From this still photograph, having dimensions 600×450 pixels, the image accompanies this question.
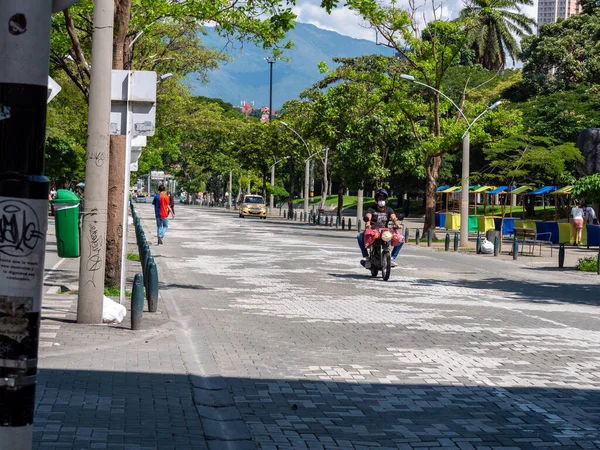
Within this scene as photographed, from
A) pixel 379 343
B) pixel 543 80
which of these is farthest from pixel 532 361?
pixel 543 80

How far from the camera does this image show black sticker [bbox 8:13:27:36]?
3.78 m

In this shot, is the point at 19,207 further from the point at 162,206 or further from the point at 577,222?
the point at 577,222

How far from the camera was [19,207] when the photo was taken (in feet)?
12.4

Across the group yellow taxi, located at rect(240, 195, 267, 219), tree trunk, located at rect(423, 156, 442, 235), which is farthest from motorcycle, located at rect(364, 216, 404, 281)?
yellow taxi, located at rect(240, 195, 267, 219)

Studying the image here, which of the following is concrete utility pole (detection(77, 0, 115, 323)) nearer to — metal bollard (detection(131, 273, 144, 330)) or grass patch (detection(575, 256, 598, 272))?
metal bollard (detection(131, 273, 144, 330))

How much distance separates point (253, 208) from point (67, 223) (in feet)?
216

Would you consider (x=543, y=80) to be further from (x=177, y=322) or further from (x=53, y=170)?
(x=177, y=322)

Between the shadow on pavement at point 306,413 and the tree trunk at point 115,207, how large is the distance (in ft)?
21.9

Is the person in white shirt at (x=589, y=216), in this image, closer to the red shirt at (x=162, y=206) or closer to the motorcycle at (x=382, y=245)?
the red shirt at (x=162, y=206)

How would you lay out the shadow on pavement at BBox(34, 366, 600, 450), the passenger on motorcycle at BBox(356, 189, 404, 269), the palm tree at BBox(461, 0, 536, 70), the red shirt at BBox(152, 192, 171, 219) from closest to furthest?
the shadow on pavement at BBox(34, 366, 600, 450) → the passenger on motorcycle at BBox(356, 189, 404, 269) → the red shirt at BBox(152, 192, 171, 219) → the palm tree at BBox(461, 0, 536, 70)

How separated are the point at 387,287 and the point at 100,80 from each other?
8213mm

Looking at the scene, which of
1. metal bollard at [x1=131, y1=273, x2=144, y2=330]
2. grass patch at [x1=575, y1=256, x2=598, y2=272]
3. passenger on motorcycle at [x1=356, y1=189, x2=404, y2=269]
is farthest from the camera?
grass patch at [x1=575, y1=256, x2=598, y2=272]

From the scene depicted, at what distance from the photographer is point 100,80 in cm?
1160

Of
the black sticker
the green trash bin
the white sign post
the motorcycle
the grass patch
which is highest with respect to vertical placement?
the white sign post
